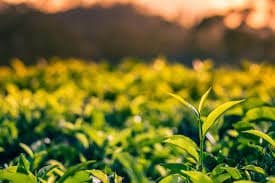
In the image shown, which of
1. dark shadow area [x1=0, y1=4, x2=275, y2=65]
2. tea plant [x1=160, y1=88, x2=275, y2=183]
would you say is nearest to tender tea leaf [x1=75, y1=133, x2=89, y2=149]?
tea plant [x1=160, y1=88, x2=275, y2=183]

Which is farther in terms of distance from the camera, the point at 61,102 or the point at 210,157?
the point at 61,102

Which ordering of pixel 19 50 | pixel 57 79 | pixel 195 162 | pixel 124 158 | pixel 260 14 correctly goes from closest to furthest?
pixel 124 158, pixel 195 162, pixel 57 79, pixel 260 14, pixel 19 50

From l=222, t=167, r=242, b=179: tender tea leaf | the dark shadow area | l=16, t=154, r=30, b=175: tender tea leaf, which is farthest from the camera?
the dark shadow area

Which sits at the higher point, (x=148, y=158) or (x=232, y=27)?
(x=148, y=158)

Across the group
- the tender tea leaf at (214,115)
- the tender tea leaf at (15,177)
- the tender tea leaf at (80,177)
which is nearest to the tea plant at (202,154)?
the tender tea leaf at (214,115)

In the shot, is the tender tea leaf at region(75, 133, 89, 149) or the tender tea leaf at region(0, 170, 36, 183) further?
the tender tea leaf at region(75, 133, 89, 149)

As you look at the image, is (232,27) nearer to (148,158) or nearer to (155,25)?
(155,25)

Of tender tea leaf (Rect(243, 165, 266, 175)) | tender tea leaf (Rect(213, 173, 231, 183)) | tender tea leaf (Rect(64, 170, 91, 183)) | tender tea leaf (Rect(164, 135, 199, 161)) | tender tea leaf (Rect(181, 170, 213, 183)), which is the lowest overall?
tender tea leaf (Rect(64, 170, 91, 183))

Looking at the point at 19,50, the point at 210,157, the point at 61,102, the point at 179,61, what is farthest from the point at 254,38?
the point at 210,157

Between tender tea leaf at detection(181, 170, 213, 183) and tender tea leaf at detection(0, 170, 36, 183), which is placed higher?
tender tea leaf at detection(181, 170, 213, 183)

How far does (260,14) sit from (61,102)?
5.50 metres

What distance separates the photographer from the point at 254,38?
31.7 ft

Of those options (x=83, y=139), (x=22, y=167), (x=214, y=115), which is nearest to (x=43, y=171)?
(x=22, y=167)

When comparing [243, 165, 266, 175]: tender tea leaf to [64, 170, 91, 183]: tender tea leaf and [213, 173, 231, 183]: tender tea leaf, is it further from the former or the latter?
[64, 170, 91, 183]: tender tea leaf
